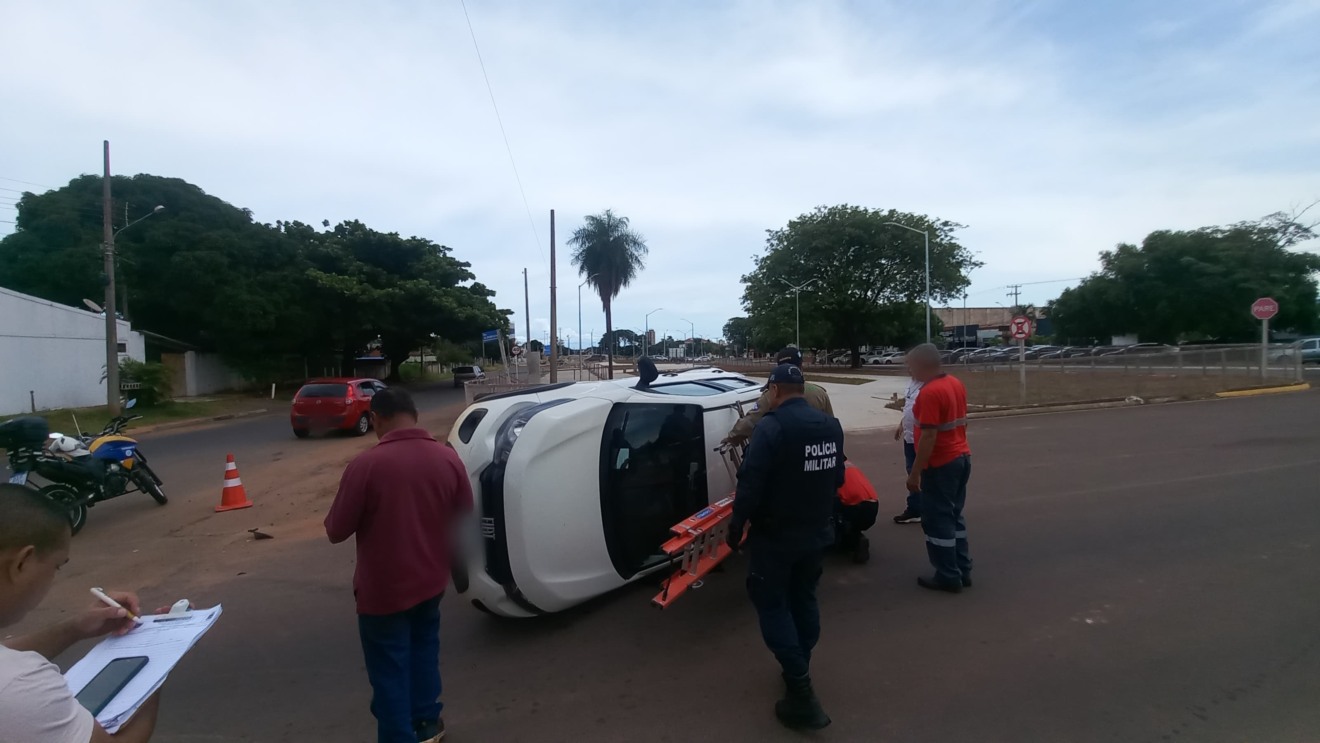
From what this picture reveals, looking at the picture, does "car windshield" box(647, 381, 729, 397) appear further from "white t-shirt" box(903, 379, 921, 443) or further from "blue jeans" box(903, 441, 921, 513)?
"blue jeans" box(903, 441, 921, 513)

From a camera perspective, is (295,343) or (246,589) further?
(295,343)

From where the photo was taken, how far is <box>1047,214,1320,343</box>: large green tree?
46750 mm

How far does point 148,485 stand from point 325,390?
807 centimetres

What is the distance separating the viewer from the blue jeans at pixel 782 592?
360 centimetres

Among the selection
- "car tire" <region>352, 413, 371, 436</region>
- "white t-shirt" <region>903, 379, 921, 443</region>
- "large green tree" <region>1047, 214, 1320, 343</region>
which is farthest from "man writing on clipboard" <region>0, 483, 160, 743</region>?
"large green tree" <region>1047, 214, 1320, 343</region>

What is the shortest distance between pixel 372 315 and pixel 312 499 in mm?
29200

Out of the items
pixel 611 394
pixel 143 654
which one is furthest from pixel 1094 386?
pixel 143 654

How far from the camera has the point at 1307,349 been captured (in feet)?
125

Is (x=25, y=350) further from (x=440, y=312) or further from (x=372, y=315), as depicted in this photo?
(x=440, y=312)

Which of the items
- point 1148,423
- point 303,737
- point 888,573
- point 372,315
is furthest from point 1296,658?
point 372,315

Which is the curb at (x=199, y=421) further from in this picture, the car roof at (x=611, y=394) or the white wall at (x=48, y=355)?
the car roof at (x=611, y=394)

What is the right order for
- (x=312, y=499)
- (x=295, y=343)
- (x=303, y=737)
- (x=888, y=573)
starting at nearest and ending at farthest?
1. (x=303, y=737)
2. (x=888, y=573)
3. (x=312, y=499)
4. (x=295, y=343)

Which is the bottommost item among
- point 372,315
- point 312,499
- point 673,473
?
point 312,499

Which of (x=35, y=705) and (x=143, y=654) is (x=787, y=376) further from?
(x=35, y=705)
